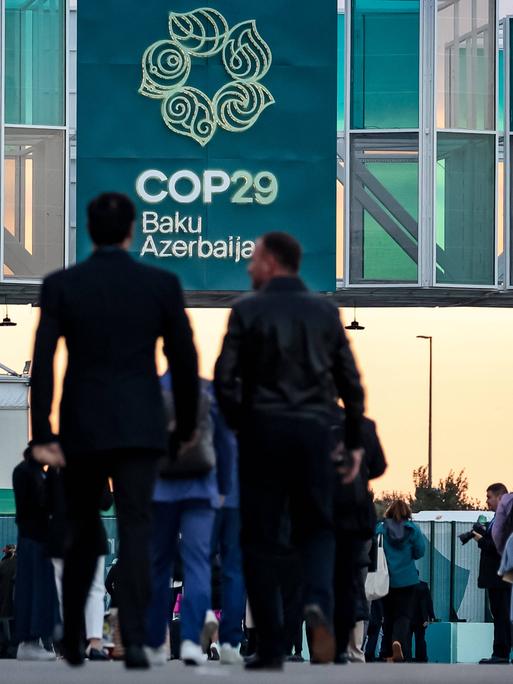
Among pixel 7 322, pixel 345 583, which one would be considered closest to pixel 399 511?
pixel 345 583

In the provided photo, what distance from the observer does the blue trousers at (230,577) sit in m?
13.1

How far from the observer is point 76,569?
9664 mm

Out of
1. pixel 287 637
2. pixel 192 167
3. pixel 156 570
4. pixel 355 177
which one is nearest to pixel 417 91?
pixel 355 177

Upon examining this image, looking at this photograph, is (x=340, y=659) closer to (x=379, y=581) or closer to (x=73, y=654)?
(x=73, y=654)

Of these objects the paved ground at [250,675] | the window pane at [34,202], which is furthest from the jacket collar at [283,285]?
the window pane at [34,202]

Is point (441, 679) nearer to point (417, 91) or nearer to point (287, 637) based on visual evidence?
point (287, 637)

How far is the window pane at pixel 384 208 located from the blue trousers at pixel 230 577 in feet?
61.3

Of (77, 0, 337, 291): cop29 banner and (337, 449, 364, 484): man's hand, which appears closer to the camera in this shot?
(337, 449, 364, 484): man's hand

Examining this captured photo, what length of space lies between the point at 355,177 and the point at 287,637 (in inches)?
714

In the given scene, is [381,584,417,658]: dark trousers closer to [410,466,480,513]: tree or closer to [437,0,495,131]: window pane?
[437,0,495,131]: window pane

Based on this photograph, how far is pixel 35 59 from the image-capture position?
31969 millimetres

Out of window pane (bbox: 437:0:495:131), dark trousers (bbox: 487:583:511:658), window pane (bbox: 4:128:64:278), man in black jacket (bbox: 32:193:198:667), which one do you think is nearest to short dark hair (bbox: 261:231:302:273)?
man in black jacket (bbox: 32:193:198:667)

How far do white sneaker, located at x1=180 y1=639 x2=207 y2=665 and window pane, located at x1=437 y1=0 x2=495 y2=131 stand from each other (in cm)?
2143

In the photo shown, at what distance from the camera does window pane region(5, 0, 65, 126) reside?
3181 centimetres
